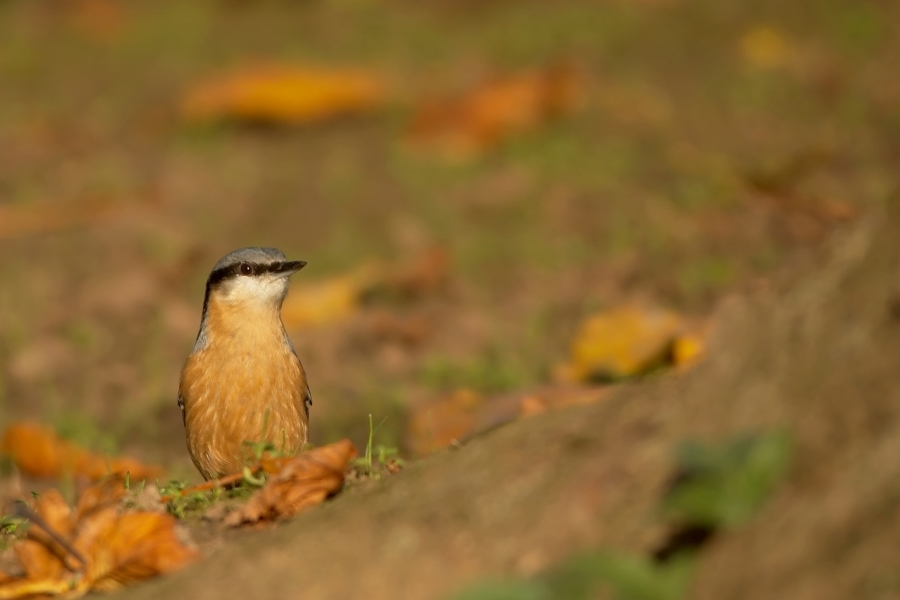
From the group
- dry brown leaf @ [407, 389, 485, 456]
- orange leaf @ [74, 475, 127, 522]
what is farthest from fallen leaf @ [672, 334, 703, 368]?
orange leaf @ [74, 475, 127, 522]

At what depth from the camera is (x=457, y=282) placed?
32.6 ft

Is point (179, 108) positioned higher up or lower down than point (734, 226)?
higher up

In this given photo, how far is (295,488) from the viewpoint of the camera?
173 inches

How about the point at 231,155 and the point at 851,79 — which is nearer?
the point at 231,155

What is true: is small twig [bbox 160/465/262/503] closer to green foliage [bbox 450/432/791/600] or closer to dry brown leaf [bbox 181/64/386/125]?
green foliage [bbox 450/432/791/600]

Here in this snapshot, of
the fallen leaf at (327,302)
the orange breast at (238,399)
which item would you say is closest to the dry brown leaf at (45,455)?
the orange breast at (238,399)

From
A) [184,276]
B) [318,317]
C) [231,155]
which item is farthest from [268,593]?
[231,155]

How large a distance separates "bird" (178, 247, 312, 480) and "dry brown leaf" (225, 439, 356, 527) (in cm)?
130

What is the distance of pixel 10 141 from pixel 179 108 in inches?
66.9

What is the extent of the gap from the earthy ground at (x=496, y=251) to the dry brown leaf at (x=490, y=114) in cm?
14

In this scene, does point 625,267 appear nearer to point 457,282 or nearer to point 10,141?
point 457,282

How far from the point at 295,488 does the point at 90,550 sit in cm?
64

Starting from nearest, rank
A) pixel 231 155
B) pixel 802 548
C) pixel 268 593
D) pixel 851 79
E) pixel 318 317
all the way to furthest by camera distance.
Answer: pixel 802 548
pixel 268 593
pixel 318 317
pixel 231 155
pixel 851 79

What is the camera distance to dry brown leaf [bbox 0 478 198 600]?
4039mm
